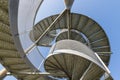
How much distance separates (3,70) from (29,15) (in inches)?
174

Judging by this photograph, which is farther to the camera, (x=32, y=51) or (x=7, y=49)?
(x=7, y=49)

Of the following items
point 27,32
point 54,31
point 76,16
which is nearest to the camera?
point 27,32

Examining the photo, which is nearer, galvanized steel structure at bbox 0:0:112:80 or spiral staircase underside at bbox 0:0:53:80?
galvanized steel structure at bbox 0:0:112:80

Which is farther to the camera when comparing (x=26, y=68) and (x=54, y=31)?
(x=54, y=31)

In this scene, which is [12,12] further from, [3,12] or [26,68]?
[26,68]

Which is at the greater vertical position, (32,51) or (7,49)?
(7,49)

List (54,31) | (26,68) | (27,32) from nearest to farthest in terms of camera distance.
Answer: (27,32)
(26,68)
(54,31)

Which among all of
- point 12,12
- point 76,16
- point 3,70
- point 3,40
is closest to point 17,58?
point 3,70

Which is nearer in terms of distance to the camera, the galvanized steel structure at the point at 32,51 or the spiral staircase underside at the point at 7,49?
the galvanized steel structure at the point at 32,51

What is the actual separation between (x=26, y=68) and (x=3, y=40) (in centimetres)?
364

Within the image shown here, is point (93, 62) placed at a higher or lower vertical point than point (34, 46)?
lower

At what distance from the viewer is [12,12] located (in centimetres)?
1142

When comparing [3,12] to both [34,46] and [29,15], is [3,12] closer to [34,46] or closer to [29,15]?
[29,15]

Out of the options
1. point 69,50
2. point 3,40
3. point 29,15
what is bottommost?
point 69,50
